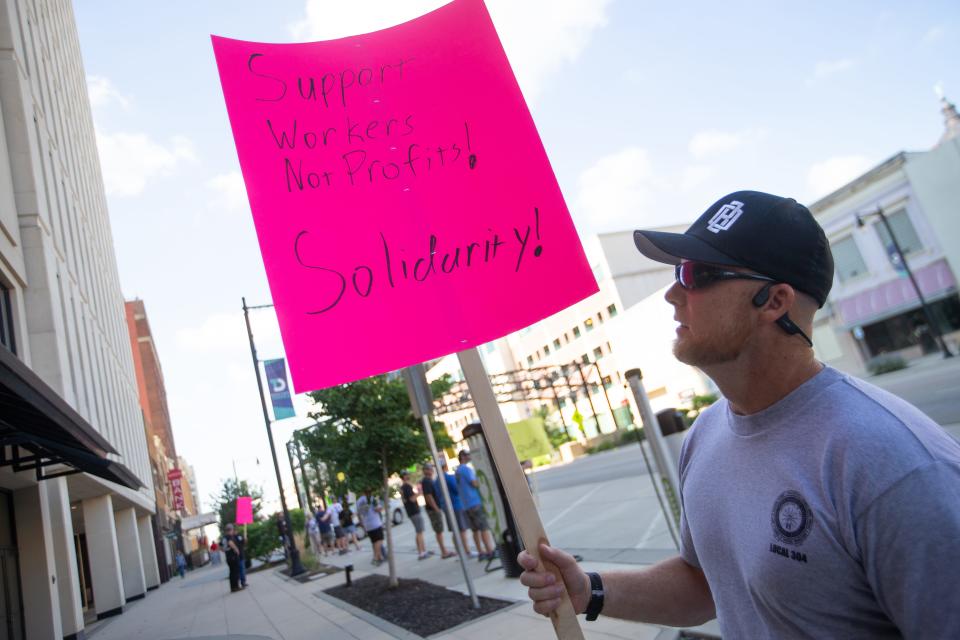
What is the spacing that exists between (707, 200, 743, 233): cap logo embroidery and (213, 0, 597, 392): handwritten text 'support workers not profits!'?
57 centimetres

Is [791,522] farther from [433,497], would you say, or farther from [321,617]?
[433,497]

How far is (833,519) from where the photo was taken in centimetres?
127

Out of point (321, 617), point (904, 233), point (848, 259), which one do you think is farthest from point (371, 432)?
point (848, 259)

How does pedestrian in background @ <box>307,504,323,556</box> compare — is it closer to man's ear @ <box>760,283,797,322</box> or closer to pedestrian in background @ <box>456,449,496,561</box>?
pedestrian in background @ <box>456,449,496,561</box>

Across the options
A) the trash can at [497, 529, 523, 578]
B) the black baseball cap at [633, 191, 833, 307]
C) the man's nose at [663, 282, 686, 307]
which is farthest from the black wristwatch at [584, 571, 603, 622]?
the trash can at [497, 529, 523, 578]

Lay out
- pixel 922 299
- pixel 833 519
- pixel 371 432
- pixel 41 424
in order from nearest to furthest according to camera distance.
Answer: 1. pixel 833 519
2. pixel 41 424
3. pixel 371 432
4. pixel 922 299

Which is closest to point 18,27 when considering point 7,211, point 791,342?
point 7,211

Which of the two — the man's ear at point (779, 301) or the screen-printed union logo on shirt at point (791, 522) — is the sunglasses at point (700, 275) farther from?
the screen-printed union logo on shirt at point (791, 522)

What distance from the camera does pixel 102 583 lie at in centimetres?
2023

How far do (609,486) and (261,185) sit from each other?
1623 centimetres

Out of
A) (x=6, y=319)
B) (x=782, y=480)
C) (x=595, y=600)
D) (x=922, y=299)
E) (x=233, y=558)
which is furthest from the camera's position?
(x=922, y=299)

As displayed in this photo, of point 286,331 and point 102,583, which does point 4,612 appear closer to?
point 102,583

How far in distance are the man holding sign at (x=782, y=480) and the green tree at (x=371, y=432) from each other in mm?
9089

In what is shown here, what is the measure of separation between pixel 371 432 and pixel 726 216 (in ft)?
31.7
